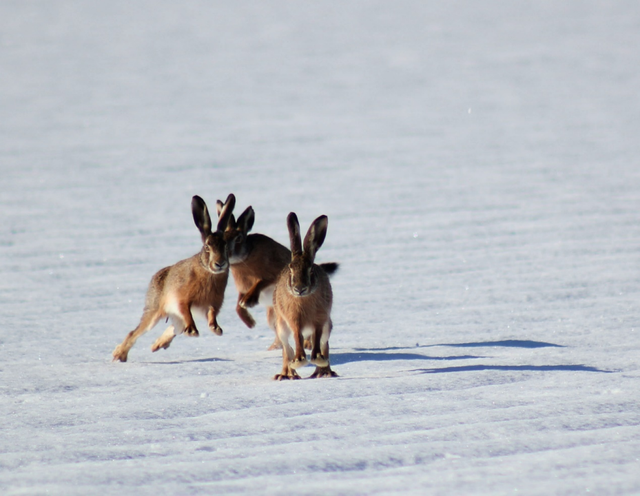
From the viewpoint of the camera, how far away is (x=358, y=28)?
20.9m

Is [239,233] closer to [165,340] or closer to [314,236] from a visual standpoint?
[165,340]

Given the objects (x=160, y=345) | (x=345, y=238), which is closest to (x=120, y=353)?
(x=160, y=345)

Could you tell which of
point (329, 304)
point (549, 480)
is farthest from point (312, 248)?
point (549, 480)

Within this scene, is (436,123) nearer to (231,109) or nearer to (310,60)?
(231,109)

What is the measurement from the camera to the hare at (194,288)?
234 inches

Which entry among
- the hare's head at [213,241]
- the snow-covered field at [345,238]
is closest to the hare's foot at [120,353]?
the snow-covered field at [345,238]

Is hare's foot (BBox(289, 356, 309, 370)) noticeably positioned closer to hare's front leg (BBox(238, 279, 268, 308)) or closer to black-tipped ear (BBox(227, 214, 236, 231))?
hare's front leg (BBox(238, 279, 268, 308))

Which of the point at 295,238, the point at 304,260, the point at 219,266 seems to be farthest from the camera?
the point at 219,266

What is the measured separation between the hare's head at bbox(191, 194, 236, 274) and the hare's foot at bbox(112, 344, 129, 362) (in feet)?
2.42

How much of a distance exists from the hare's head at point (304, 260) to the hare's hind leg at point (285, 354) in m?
0.28

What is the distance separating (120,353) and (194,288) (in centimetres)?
59

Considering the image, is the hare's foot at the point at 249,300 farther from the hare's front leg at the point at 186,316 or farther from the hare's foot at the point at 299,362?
the hare's foot at the point at 299,362

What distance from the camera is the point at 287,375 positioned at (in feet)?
17.8

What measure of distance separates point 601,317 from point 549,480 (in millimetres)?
3254
